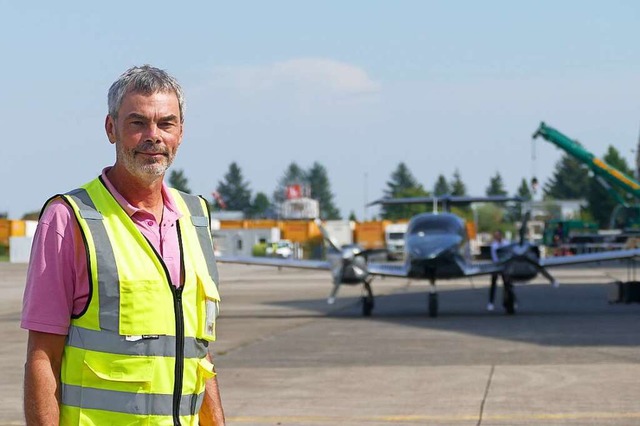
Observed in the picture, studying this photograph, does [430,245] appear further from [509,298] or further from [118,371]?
[118,371]

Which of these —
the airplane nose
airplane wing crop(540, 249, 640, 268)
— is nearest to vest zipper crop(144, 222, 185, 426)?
the airplane nose

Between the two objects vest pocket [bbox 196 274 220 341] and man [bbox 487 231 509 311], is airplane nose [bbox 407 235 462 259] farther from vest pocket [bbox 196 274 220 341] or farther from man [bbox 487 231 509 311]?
vest pocket [bbox 196 274 220 341]

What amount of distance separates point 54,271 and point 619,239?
75637mm

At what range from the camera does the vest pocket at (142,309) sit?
11.0 feet

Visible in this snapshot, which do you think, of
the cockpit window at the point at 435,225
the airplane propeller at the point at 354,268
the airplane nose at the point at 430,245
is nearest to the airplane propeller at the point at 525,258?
the airplane nose at the point at 430,245

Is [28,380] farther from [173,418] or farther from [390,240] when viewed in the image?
[390,240]

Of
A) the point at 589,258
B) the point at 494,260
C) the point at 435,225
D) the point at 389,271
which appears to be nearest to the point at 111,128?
the point at 435,225

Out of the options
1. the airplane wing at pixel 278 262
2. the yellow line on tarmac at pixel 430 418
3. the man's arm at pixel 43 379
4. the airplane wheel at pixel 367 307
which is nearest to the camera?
the man's arm at pixel 43 379

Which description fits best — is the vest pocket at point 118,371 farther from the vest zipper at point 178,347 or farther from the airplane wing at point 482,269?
the airplane wing at point 482,269

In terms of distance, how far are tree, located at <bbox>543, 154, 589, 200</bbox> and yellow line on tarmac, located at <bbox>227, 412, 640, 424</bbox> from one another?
174354 mm

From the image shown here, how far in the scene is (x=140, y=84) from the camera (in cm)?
347

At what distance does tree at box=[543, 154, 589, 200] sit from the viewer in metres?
184

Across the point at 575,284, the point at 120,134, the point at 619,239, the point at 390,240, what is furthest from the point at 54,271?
the point at 390,240

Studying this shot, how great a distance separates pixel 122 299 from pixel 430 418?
25.0 feet
